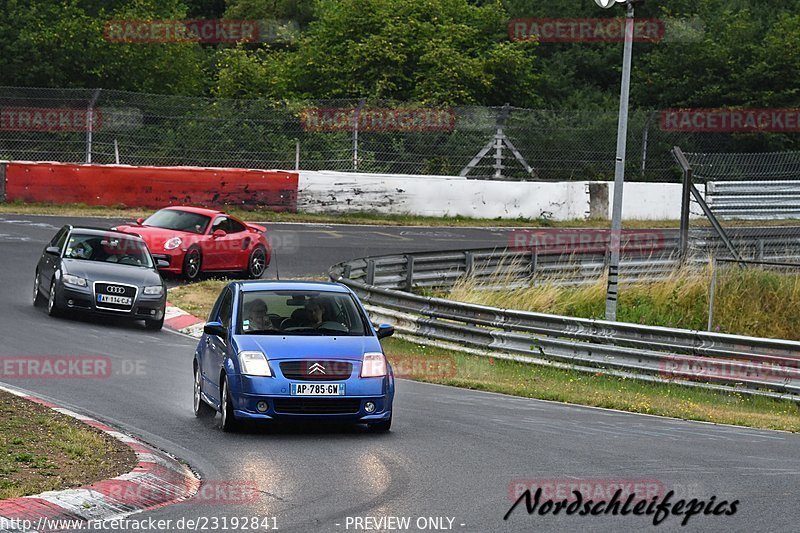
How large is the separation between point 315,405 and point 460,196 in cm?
2345

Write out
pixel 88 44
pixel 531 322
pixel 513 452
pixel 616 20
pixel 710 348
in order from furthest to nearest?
1. pixel 616 20
2. pixel 88 44
3. pixel 531 322
4. pixel 710 348
5. pixel 513 452

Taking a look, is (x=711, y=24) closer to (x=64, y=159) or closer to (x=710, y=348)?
(x=64, y=159)

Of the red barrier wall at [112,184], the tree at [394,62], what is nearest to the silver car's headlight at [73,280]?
the red barrier wall at [112,184]

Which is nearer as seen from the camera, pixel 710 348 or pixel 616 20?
pixel 710 348

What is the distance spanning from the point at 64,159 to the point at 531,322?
17472 mm

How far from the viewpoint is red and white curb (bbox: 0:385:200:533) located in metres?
7.75

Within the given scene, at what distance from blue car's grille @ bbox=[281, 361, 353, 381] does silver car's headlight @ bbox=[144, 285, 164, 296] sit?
8332 mm

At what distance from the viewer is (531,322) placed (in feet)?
61.4

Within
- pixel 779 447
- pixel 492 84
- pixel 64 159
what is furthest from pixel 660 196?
pixel 779 447

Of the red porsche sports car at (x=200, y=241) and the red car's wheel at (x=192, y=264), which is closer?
the red porsche sports car at (x=200, y=241)

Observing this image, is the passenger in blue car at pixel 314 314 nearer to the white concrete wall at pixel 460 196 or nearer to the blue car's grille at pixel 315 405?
the blue car's grille at pixel 315 405

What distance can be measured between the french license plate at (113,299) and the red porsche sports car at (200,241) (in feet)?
12.6

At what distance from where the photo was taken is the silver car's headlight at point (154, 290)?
19422 millimetres

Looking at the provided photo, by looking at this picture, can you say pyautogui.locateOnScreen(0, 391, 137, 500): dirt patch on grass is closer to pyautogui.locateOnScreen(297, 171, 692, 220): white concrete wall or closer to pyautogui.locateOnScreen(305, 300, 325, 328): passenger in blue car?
pyautogui.locateOnScreen(305, 300, 325, 328): passenger in blue car
